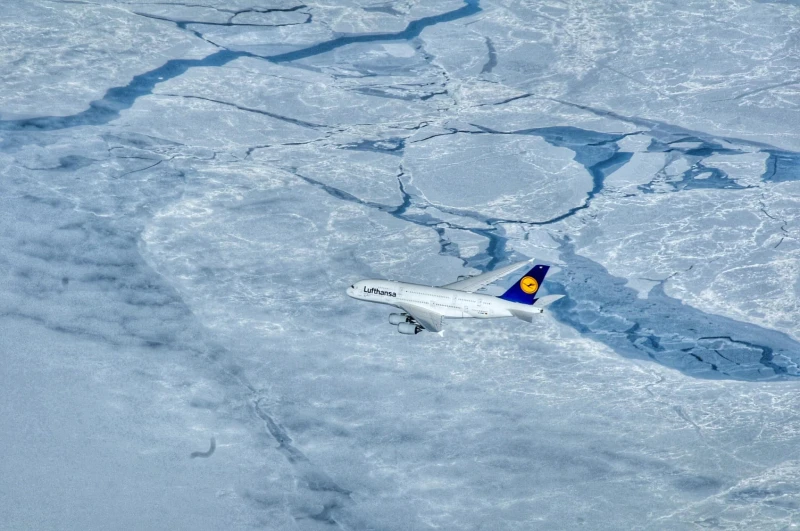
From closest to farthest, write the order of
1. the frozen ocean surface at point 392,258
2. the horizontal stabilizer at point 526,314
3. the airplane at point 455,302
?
the frozen ocean surface at point 392,258 → the horizontal stabilizer at point 526,314 → the airplane at point 455,302

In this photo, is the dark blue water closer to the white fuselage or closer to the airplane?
the airplane

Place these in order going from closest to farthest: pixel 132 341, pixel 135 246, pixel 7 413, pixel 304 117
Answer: pixel 7 413, pixel 132 341, pixel 135 246, pixel 304 117

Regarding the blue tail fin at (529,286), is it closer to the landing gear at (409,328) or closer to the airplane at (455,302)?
the airplane at (455,302)

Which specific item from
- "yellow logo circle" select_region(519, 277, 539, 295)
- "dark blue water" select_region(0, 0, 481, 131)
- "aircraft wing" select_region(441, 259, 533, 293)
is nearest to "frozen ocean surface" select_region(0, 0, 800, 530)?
"dark blue water" select_region(0, 0, 481, 131)

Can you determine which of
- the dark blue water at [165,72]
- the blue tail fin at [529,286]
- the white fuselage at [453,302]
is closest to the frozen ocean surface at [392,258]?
the dark blue water at [165,72]

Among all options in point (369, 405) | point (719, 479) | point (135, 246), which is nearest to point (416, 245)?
point (369, 405)

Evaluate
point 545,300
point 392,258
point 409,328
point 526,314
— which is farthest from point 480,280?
point 392,258

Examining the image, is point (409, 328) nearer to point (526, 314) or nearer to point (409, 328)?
point (409, 328)

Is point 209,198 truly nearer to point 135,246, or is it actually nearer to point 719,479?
point 135,246
